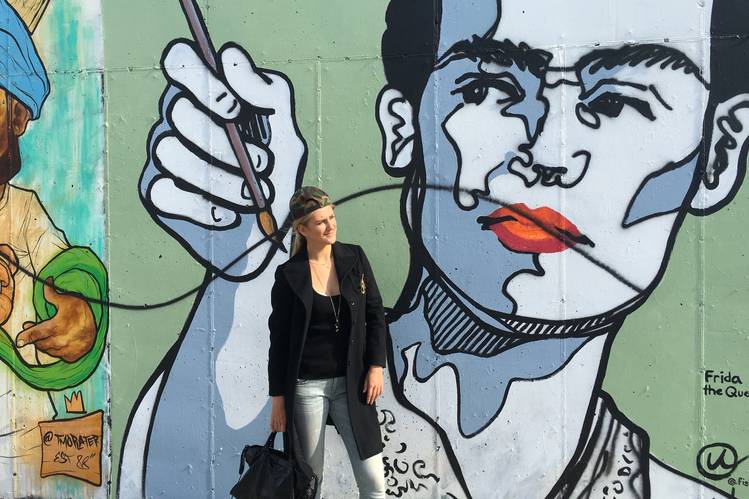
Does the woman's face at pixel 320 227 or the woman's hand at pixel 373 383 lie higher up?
the woman's face at pixel 320 227

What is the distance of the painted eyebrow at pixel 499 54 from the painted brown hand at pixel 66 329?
2.29m

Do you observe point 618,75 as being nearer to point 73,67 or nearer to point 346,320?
point 346,320

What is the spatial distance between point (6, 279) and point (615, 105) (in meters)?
3.34

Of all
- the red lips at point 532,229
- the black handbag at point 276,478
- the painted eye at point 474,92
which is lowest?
the black handbag at point 276,478

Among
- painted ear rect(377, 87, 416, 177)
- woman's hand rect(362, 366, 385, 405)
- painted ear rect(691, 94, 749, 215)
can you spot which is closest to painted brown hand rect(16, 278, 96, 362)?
woman's hand rect(362, 366, 385, 405)

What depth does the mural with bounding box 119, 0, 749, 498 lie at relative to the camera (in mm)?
3674

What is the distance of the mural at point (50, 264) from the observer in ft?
14.1

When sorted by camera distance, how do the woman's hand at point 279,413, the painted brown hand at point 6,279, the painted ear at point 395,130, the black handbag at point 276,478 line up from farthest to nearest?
the painted brown hand at point 6,279
the painted ear at point 395,130
the woman's hand at point 279,413
the black handbag at point 276,478

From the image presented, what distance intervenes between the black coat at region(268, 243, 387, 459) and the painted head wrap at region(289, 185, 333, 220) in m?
0.20

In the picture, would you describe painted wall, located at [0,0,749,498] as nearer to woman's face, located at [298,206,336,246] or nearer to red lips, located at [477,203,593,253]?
red lips, located at [477,203,593,253]

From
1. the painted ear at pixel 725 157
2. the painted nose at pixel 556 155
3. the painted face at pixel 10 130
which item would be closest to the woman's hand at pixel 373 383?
the painted nose at pixel 556 155

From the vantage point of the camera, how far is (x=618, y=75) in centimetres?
371

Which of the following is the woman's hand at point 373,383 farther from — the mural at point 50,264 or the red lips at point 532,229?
the mural at point 50,264

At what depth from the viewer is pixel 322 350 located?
3434mm
